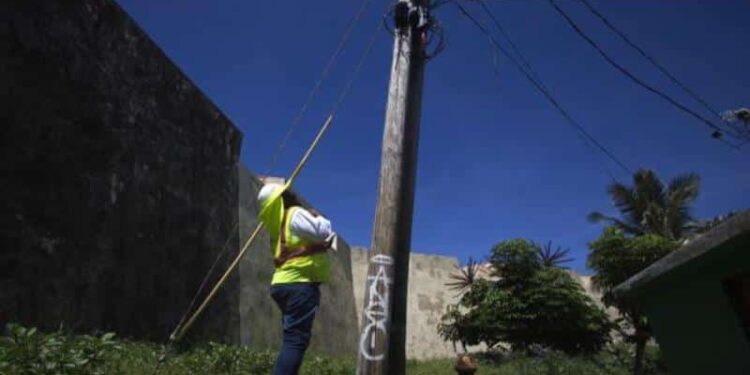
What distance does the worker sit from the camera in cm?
365

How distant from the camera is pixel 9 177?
5309 mm

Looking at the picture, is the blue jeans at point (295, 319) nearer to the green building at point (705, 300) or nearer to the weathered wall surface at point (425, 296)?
the green building at point (705, 300)

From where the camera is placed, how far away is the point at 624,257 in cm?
1625

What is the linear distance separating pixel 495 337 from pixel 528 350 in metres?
0.90

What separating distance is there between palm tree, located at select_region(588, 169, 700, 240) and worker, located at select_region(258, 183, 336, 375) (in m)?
20.2

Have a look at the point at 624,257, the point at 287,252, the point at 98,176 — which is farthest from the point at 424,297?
the point at 287,252

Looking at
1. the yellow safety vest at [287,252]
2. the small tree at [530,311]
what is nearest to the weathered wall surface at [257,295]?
the small tree at [530,311]

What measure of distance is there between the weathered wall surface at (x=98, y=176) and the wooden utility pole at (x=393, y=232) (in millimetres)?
3119

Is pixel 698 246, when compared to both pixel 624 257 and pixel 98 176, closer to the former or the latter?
pixel 98 176

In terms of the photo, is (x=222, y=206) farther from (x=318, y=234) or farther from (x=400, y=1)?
(x=318, y=234)

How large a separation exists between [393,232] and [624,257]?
13351mm

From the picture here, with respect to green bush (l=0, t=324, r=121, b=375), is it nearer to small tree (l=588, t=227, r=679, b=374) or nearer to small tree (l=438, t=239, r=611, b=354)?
small tree (l=438, t=239, r=611, b=354)

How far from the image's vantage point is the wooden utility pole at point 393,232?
14.4 feet

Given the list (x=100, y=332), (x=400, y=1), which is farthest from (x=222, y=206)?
(x=400, y=1)
